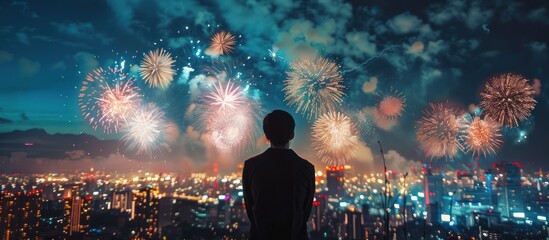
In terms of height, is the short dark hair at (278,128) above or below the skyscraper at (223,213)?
above

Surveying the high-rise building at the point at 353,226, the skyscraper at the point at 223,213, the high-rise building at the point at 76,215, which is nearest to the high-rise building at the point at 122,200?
the high-rise building at the point at 76,215

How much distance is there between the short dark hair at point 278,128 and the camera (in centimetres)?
199

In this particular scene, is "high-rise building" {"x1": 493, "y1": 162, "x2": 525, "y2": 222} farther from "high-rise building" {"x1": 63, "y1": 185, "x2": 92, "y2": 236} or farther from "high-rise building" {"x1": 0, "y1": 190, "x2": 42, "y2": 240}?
"high-rise building" {"x1": 0, "y1": 190, "x2": 42, "y2": 240}

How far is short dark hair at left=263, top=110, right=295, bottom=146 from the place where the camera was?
1990mm

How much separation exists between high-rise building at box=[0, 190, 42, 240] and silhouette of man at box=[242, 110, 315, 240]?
118ft

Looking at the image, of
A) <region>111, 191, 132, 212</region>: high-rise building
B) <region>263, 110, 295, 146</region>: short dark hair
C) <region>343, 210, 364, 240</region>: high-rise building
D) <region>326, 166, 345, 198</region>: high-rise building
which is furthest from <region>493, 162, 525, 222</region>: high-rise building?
<region>111, 191, 132, 212</region>: high-rise building

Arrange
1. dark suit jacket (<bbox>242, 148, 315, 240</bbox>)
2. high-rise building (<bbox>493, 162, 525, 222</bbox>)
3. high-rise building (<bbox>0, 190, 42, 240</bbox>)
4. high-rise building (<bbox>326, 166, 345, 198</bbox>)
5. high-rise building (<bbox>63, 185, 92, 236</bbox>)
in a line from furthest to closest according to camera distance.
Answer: high-rise building (<bbox>326, 166, 345, 198</bbox>) → high-rise building (<bbox>493, 162, 525, 222</bbox>) → high-rise building (<bbox>63, 185, 92, 236</bbox>) → high-rise building (<bbox>0, 190, 42, 240</bbox>) → dark suit jacket (<bbox>242, 148, 315, 240</bbox>)

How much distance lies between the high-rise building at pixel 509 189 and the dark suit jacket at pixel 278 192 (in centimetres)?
5727

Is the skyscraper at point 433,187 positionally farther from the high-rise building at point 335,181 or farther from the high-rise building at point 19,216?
the high-rise building at point 19,216

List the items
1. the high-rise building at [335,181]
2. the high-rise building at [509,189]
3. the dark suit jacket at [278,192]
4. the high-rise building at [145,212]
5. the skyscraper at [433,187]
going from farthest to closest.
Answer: the high-rise building at [335,181] < the skyscraper at [433,187] < the high-rise building at [509,189] < the high-rise building at [145,212] < the dark suit jacket at [278,192]

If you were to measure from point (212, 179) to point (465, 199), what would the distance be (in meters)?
57.7

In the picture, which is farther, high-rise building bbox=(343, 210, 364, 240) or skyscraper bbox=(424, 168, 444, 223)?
skyscraper bbox=(424, 168, 444, 223)

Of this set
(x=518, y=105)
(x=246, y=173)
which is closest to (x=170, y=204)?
(x=518, y=105)

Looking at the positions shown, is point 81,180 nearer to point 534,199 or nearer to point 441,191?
point 441,191
